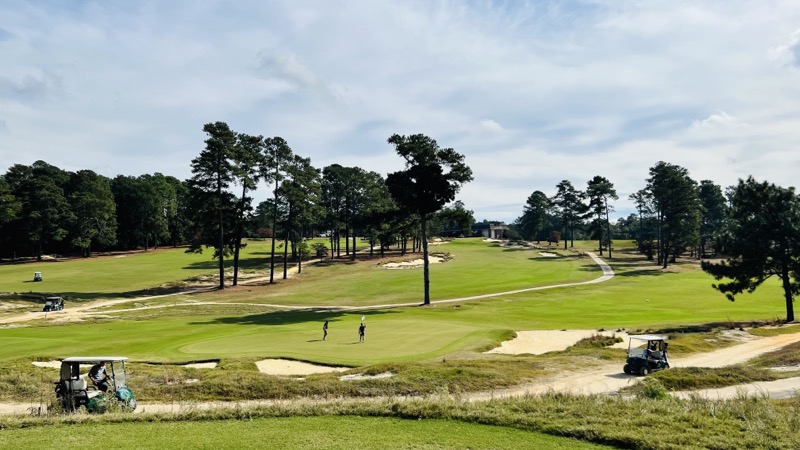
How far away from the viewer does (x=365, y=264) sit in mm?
92125

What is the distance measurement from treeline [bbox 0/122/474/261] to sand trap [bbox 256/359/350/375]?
30631 mm

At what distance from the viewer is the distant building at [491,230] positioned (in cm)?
18175

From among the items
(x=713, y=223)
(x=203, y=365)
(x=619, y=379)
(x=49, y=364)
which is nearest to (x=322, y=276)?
(x=203, y=365)

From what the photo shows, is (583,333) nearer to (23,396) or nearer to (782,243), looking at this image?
(782,243)

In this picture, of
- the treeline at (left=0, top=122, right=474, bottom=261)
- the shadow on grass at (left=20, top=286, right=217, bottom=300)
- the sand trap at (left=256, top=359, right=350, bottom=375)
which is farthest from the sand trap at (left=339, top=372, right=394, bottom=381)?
the shadow on grass at (left=20, top=286, right=217, bottom=300)

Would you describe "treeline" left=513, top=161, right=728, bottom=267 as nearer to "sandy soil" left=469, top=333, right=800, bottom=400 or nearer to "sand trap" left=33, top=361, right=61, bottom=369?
"sandy soil" left=469, top=333, right=800, bottom=400

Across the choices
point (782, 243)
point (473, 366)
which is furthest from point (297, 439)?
point (782, 243)

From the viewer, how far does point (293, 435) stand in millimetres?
13633

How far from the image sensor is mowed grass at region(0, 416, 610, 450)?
1273cm

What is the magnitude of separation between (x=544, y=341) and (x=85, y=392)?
86.5ft

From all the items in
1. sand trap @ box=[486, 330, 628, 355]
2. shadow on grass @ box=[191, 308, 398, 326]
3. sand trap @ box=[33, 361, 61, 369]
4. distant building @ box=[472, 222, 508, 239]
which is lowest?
shadow on grass @ box=[191, 308, 398, 326]

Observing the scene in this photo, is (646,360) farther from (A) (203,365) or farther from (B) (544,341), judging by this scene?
(A) (203,365)

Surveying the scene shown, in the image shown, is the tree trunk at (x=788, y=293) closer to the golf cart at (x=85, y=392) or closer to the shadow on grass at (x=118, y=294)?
the golf cart at (x=85, y=392)

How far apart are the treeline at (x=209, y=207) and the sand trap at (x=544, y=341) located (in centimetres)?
2086
